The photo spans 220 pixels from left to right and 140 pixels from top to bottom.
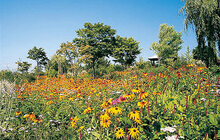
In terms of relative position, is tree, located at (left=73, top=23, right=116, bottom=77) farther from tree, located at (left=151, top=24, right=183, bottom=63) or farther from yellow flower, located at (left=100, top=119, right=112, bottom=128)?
yellow flower, located at (left=100, top=119, right=112, bottom=128)

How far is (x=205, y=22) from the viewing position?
909 cm

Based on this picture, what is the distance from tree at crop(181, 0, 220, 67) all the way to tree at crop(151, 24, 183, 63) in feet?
68.4

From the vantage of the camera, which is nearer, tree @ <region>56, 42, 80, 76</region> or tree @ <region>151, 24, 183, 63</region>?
tree @ <region>56, 42, 80, 76</region>

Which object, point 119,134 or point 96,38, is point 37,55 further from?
point 119,134

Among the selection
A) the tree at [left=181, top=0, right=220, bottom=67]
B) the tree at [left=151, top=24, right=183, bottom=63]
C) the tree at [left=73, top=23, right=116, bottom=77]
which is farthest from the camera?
the tree at [left=151, top=24, right=183, bottom=63]

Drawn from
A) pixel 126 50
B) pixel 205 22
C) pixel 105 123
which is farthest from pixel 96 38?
pixel 105 123

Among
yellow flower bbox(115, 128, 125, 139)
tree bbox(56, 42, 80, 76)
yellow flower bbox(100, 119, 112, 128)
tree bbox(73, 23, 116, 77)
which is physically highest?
tree bbox(73, 23, 116, 77)

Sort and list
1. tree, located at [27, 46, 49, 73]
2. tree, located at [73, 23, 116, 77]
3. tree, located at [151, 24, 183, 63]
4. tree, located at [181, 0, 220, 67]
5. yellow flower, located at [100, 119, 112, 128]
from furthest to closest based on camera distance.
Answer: tree, located at [27, 46, 49, 73]
tree, located at [151, 24, 183, 63]
tree, located at [73, 23, 116, 77]
tree, located at [181, 0, 220, 67]
yellow flower, located at [100, 119, 112, 128]

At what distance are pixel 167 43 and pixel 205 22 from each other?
Result: 81.3ft

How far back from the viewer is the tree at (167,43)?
30188 mm

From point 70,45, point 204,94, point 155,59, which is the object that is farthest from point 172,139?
point 155,59

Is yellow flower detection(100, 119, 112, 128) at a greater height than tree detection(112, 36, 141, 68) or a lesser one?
lesser

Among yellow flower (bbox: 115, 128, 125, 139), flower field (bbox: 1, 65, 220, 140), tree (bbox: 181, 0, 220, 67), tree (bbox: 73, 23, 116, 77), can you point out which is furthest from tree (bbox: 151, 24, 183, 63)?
yellow flower (bbox: 115, 128, 125, 139)

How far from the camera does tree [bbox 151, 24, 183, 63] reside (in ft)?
99.0
